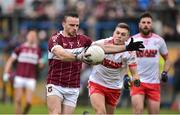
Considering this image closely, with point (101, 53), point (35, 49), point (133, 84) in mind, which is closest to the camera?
point (101, 53)

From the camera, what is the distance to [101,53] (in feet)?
37.9

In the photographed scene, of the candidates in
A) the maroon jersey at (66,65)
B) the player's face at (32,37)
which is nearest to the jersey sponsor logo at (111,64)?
the maroon jersey at (66,65)

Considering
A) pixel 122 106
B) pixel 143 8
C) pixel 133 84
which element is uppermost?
pixel 143 8

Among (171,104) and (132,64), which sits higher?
(132,64)

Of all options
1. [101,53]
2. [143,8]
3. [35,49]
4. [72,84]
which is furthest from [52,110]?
[143,8]

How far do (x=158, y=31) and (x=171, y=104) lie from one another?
3.04 metres

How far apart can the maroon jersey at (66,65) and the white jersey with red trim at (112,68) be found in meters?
1.28

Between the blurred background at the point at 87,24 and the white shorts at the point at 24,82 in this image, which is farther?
the blurred background at the point at 87,24

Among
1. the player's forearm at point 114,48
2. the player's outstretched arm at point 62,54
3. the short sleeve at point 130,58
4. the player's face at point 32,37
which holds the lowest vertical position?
the short sleeve at point 130,58

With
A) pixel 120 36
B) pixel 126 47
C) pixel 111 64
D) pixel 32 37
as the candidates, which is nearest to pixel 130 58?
pixel 111 64

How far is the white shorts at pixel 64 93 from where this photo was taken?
12.7m

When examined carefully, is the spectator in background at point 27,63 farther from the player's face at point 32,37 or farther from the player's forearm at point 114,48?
the player's forearm at point 114,48

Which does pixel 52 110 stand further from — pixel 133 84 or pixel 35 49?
pixel 35 49

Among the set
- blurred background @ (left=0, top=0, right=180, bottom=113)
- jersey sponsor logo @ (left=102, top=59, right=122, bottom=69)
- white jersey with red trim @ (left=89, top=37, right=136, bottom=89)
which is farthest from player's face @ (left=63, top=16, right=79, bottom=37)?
blurred background @ (left=0, top=0, right=180, bottom=113)
